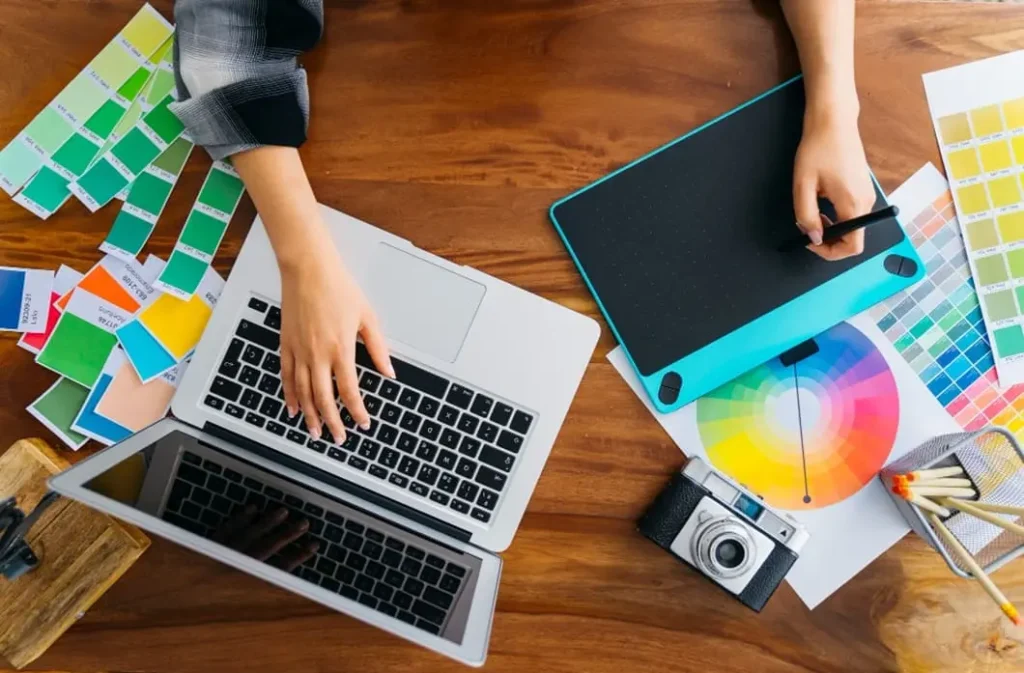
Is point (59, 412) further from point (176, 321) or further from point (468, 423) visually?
point (468, 423)

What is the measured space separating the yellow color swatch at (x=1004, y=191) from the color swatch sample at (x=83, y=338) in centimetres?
90

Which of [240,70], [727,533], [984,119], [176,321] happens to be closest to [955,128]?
[984,119]

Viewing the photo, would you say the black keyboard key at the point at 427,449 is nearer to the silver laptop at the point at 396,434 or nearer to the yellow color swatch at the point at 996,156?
the silver laptop at the point at 396,434

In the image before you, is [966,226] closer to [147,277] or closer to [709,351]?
[709,351]

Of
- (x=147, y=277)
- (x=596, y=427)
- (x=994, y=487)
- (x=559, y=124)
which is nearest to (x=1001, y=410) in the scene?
(x=994, y=487)

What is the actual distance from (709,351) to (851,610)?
30 centimetres

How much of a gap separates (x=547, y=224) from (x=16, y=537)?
1.91 feet

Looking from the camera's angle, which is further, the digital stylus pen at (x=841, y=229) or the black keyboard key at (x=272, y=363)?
the black keyboard key at (x=272, y=363)

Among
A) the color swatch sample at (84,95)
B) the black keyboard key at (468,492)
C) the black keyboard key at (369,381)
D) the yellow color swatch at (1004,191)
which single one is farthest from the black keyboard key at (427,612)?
the yellow color swatch at (1004,191)

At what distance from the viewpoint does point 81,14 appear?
0.79m

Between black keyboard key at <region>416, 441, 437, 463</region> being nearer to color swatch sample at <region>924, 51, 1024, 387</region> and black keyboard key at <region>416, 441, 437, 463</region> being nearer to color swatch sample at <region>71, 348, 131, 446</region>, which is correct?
color swatch sample at <region>71, 348, 131, 446</region>

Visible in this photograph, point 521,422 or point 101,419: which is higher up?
point 521,422

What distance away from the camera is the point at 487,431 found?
→ 0.76 m

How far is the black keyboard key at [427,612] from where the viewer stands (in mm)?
728
